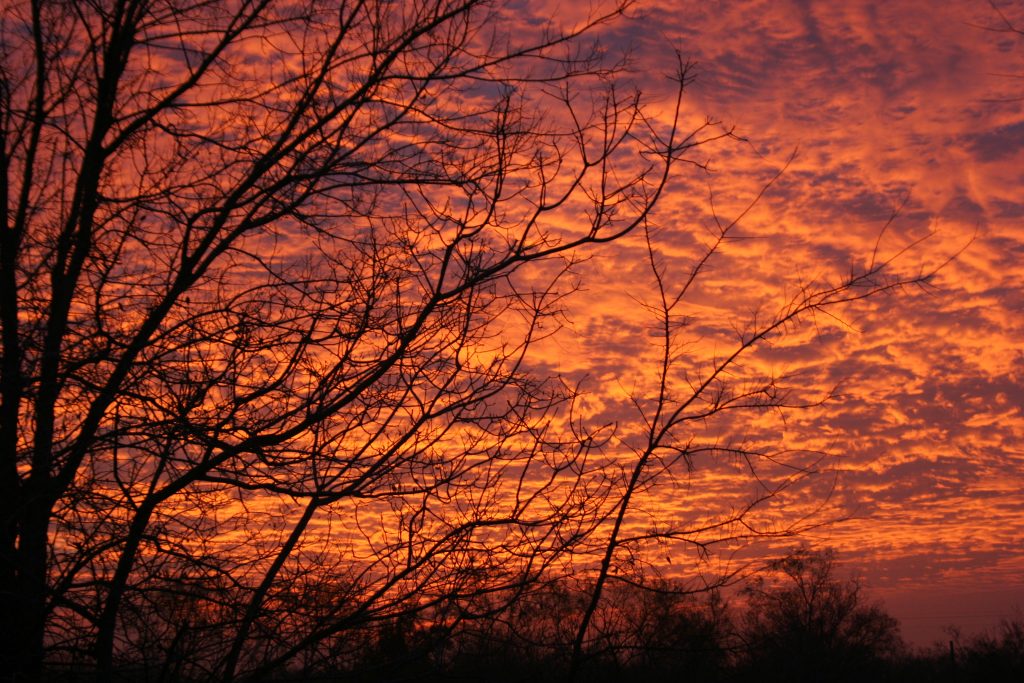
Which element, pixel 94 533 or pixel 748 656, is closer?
pixel 94 533

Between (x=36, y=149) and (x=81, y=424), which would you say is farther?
(x=36, y=149)

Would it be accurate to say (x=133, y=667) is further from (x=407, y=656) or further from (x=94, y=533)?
(x=407, y=656)

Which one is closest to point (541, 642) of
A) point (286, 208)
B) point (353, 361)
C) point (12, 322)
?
point (353, 361)

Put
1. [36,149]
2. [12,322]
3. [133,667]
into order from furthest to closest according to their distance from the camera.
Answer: [36,149] → [12,322] → [133,667]

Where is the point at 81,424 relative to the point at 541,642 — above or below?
above

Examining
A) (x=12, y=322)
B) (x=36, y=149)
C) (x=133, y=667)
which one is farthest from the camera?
(x=36, y=149)

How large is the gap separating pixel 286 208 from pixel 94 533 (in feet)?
5.48

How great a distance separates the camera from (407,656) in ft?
14.2

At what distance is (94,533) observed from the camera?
13.9 feet

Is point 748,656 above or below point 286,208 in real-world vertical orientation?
below

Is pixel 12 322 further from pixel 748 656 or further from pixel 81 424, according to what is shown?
pixel 748 656

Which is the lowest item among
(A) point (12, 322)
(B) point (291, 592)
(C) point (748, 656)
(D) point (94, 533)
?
(C) point (748, 656)

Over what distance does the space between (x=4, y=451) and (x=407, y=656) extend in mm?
1949

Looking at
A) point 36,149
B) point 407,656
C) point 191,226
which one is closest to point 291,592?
point 407,656
